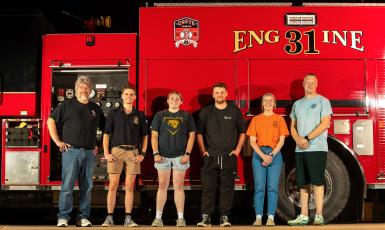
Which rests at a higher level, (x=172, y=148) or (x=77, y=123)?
(x=77, y=123)

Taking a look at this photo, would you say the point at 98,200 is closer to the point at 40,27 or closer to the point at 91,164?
the point at 91,164

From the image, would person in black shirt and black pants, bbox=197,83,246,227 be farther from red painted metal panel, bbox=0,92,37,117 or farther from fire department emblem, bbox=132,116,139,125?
red painted metal panel, bbox=0,92,37,117

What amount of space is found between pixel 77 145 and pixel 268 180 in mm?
2596

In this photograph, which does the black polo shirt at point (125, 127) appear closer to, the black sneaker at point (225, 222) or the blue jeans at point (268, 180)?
the black sneaker at point (225, 222)

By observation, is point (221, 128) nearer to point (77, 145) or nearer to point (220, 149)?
point (220, 149)

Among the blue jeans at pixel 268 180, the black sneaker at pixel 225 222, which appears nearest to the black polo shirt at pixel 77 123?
the black sneaker at pixel 225 222

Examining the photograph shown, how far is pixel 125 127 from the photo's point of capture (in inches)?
262

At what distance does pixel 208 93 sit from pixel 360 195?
2666 mm

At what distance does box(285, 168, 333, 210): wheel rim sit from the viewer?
7.24 meters

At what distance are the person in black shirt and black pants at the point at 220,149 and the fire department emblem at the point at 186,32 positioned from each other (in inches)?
45.0

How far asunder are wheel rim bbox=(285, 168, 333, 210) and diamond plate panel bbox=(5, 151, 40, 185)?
373 cm

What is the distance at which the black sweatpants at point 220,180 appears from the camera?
6688 mm

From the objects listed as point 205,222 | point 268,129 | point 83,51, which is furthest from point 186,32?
point 205,222

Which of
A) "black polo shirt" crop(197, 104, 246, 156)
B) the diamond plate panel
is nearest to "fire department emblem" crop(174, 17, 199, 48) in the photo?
"black polo shirt" crop(197, 104, 246, 156)
